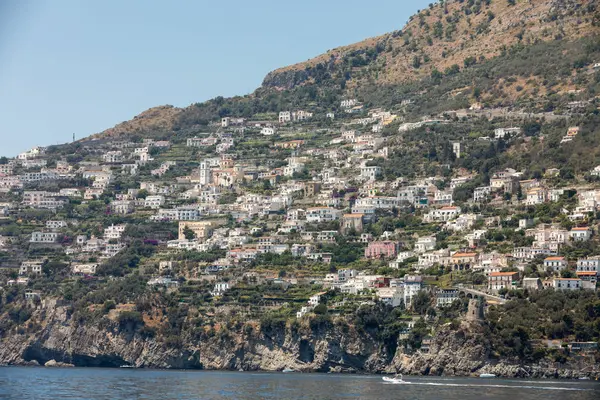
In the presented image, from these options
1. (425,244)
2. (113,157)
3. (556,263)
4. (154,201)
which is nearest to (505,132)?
(425,244)

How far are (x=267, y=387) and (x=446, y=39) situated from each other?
8130 cm

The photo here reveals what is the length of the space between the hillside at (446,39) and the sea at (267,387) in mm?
60195

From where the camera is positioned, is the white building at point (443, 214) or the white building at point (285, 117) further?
the white building at point (285, 117)

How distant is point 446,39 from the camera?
486 ft

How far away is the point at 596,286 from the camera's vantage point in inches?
3381

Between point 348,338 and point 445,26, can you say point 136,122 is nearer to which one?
point 445,26

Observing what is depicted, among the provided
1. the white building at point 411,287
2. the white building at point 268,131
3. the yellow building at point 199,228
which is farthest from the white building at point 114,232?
the white building at point 411,287

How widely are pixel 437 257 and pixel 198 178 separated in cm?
3935

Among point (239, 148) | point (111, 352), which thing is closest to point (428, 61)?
point (239, 148)

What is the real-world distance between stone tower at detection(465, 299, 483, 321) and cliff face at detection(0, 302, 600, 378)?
0.73 metres

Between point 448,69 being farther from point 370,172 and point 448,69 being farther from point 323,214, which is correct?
point 323,214

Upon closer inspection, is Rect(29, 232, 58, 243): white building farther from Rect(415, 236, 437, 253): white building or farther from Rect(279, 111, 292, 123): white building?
Rect(279, 111, 292, 123): white building

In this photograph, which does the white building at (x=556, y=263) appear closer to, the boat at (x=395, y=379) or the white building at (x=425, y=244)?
the white building at (x=425, y=244)

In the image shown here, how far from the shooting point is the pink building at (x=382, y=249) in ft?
336
